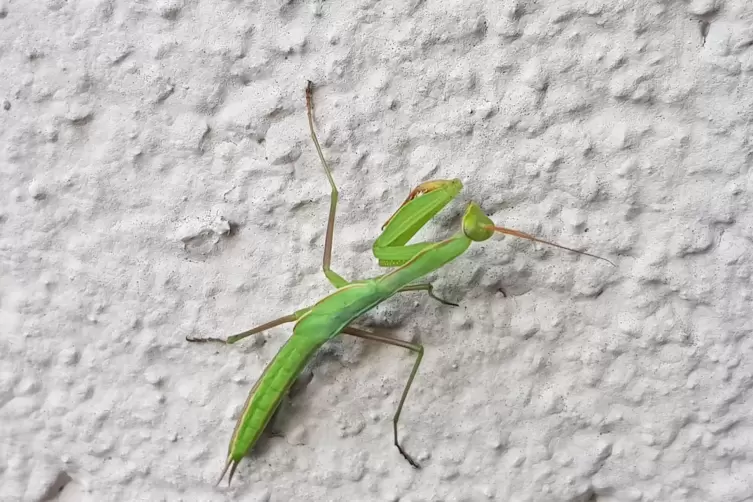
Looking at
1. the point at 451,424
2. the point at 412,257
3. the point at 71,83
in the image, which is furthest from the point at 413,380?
the point at 71,83

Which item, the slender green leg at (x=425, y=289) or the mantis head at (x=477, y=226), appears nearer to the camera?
the mantis head at (x=477, y=226)

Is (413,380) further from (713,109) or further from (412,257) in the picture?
(713,109)

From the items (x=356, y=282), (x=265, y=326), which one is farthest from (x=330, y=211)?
(x=265, y=326)

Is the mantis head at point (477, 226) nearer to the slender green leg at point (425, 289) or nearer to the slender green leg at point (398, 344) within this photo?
the slender green leg at point (425, 289)

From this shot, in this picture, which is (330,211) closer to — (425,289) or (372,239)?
(372,239)

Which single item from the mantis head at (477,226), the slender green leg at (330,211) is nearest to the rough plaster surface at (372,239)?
the slender green leg at (330,211)

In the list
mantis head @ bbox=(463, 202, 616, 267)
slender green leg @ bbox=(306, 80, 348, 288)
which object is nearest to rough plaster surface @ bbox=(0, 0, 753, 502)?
slender green leg @ bbox=(306, 80, 348, 288)
